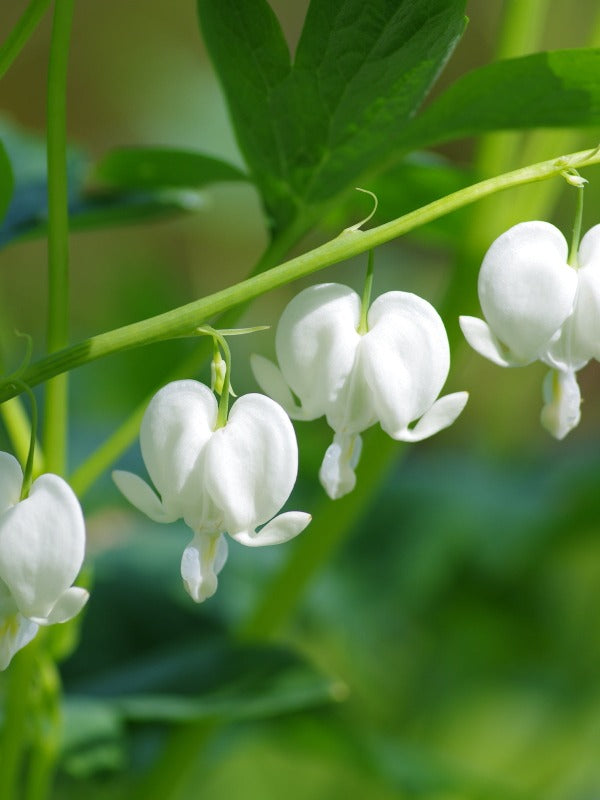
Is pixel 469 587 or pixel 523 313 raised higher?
pixel 523 313

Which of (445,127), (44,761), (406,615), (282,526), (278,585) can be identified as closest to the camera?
(282,526)

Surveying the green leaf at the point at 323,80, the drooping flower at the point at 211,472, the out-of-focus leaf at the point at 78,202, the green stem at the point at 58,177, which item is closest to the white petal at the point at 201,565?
the drooping flower at the point at 211,472

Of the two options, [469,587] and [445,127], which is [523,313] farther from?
[469,587]

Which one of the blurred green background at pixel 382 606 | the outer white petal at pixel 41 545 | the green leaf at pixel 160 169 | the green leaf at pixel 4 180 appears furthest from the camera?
the blurred green background at pixel 382 606

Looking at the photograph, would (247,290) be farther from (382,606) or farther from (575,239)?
(382,606)

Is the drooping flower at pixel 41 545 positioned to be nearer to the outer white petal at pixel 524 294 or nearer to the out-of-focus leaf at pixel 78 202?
the outer white petal at pixel 524 294

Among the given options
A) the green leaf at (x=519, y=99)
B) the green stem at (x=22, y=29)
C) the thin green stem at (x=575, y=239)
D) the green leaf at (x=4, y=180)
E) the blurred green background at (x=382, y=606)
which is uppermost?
the green leaf at (x=519, y=99)

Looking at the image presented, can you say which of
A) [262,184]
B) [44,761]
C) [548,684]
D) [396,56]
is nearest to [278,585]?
[44,761]

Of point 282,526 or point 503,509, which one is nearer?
point 282,526
